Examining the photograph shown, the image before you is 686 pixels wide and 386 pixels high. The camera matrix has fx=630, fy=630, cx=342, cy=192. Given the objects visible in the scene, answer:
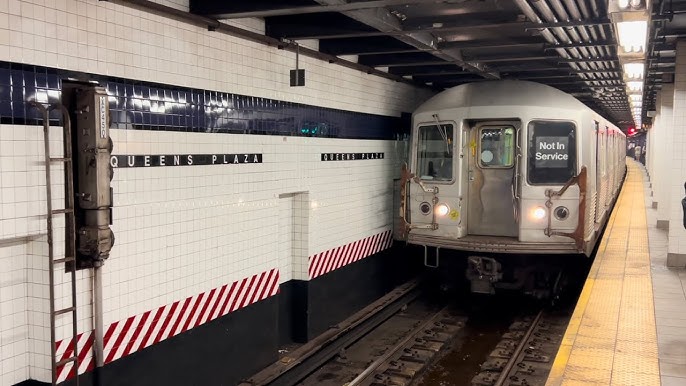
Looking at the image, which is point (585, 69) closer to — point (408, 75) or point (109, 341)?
point (408, 75)

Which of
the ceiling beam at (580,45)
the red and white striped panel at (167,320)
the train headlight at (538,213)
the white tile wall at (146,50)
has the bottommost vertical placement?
the red and white striped panel at (167,320)

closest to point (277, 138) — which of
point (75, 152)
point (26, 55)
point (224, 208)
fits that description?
point (224, 208)

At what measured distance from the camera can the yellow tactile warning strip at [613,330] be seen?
5375mm

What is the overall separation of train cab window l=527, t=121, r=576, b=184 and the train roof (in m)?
0.35

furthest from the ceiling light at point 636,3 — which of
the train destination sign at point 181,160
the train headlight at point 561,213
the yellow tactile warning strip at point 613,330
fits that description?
the train headlight at point 561,213

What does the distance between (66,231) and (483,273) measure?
23.1 ft

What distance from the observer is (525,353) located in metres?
8.97

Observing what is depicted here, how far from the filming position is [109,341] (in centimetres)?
541

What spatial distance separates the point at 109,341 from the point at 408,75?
8.09 metres

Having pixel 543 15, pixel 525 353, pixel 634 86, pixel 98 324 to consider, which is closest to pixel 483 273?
pixel 525 353

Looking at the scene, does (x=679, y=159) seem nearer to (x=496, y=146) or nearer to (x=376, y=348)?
(x=496, y=146)

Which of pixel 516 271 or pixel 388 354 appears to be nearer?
pixel 388 354

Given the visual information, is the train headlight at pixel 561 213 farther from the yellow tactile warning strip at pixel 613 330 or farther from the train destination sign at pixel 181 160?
the train destination sign at pixel 181 160

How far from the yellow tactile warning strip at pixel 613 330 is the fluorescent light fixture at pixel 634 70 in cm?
291
